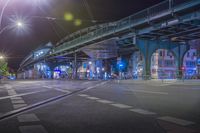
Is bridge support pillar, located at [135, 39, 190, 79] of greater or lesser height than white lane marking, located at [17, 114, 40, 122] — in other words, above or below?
above

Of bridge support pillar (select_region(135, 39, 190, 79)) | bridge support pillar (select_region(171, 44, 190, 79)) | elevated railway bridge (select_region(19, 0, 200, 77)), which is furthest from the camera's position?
bridge support pillar (select_region(171, 44, 190, 79))

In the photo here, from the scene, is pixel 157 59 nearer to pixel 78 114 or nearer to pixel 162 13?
pixel 162 13

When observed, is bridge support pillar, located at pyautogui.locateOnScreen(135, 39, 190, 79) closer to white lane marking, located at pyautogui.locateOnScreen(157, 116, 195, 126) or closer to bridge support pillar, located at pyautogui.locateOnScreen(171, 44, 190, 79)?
bridge support pillar, located at pyautogui.locateOnScreen(171, 44, 190, 79)

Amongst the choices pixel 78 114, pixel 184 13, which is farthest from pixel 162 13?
pixel 78 114

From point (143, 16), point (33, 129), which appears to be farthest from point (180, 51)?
point (33, 129)

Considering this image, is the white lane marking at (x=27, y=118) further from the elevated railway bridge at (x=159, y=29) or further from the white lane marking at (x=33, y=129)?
the elevated railway bridge at (x=159, y=29)

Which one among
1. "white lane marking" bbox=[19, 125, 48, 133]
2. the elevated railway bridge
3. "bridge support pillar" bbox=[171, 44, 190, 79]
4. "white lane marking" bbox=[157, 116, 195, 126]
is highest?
the elevated railway bridge

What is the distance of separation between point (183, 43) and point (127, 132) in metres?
51.9

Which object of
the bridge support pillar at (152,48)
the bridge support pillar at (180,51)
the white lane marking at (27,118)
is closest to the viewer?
the white lane marking at (27,118)

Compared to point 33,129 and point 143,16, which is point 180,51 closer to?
point 143,16

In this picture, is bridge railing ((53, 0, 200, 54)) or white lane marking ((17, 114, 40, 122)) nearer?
white lane marking ((17, 114, 40, 122))

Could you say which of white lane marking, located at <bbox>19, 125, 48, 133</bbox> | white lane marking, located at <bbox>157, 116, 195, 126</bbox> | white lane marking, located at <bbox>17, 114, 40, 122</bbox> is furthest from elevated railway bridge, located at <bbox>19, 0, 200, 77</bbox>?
white lane marking, located at <bbox>19, 125, 48, 133</bbox>

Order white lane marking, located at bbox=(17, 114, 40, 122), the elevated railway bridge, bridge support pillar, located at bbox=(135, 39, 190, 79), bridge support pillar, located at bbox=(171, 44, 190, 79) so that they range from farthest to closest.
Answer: bridge support pillar, located at bbox=(171, 44, 190, 79) → bridge support pillar, located at bbox=(135, 39, 190, 79) → the elevated railway bridge → white lane marking, located at bbox=(17, 114, 40, 122)

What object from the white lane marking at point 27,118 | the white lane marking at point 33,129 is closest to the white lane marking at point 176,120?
the white lane marking at point 33,129
